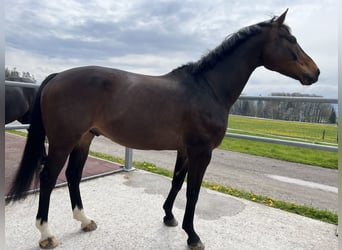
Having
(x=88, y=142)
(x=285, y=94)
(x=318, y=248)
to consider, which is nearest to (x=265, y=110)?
(x=285, y=94)

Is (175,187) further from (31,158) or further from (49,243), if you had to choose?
(31,158)

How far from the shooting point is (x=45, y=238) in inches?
73.7

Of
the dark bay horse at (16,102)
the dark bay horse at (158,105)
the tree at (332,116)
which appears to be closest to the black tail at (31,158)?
the dark bay horse at (158,105)

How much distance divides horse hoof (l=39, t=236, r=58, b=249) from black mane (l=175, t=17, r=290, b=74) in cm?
172

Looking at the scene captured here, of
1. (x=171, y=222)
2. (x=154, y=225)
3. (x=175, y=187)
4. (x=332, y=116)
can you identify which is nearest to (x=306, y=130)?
(x=332, y=116)

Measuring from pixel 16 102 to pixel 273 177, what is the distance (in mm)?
4611

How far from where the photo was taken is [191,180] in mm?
1995

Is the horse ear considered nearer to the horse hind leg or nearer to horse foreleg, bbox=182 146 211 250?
horse foreleg, bbox=182 146 211 250

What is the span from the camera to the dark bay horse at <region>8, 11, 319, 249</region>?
6.09ft

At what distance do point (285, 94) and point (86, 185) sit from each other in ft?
8.76

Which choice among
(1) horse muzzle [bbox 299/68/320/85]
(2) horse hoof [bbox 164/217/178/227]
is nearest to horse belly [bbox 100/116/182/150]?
(2) horse hoof [bbox 164/217/178/227]

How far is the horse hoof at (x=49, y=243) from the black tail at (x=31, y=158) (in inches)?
14.7

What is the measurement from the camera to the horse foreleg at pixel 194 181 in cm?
194

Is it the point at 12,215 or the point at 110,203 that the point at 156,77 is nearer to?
the point at 110,203
